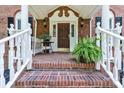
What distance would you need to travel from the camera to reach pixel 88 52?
689 cm

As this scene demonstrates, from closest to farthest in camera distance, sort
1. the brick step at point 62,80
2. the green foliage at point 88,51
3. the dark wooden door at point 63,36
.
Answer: the brick step at point 62,80
the green foliage at point 88,51
the dark wooden door at point 63,36

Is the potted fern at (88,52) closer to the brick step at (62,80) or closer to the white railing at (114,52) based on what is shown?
the white railing at (114,52)

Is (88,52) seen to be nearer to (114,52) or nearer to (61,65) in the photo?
(61,65)

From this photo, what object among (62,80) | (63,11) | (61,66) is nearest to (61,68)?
(61,66)

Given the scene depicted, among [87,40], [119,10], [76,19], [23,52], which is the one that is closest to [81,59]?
[87,40]

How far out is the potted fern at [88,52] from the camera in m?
6.75

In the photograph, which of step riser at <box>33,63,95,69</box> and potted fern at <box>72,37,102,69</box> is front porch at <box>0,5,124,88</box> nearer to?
step riser at <box>33,63,95,69</box>

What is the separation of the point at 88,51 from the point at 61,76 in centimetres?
111

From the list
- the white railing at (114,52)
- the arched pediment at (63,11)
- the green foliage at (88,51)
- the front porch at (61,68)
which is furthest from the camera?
the arched pediment at (63,11)

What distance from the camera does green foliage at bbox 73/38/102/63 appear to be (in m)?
6.75

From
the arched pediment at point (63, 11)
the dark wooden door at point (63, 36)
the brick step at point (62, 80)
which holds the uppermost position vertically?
the arched pediment at point (63, 11)

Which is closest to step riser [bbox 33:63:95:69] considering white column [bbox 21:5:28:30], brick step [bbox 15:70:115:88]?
brick step [bbox 15:70:115:88]

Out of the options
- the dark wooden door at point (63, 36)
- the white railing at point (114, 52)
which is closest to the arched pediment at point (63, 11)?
the dark wooden door at point (63, 36)

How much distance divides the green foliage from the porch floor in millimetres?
225
